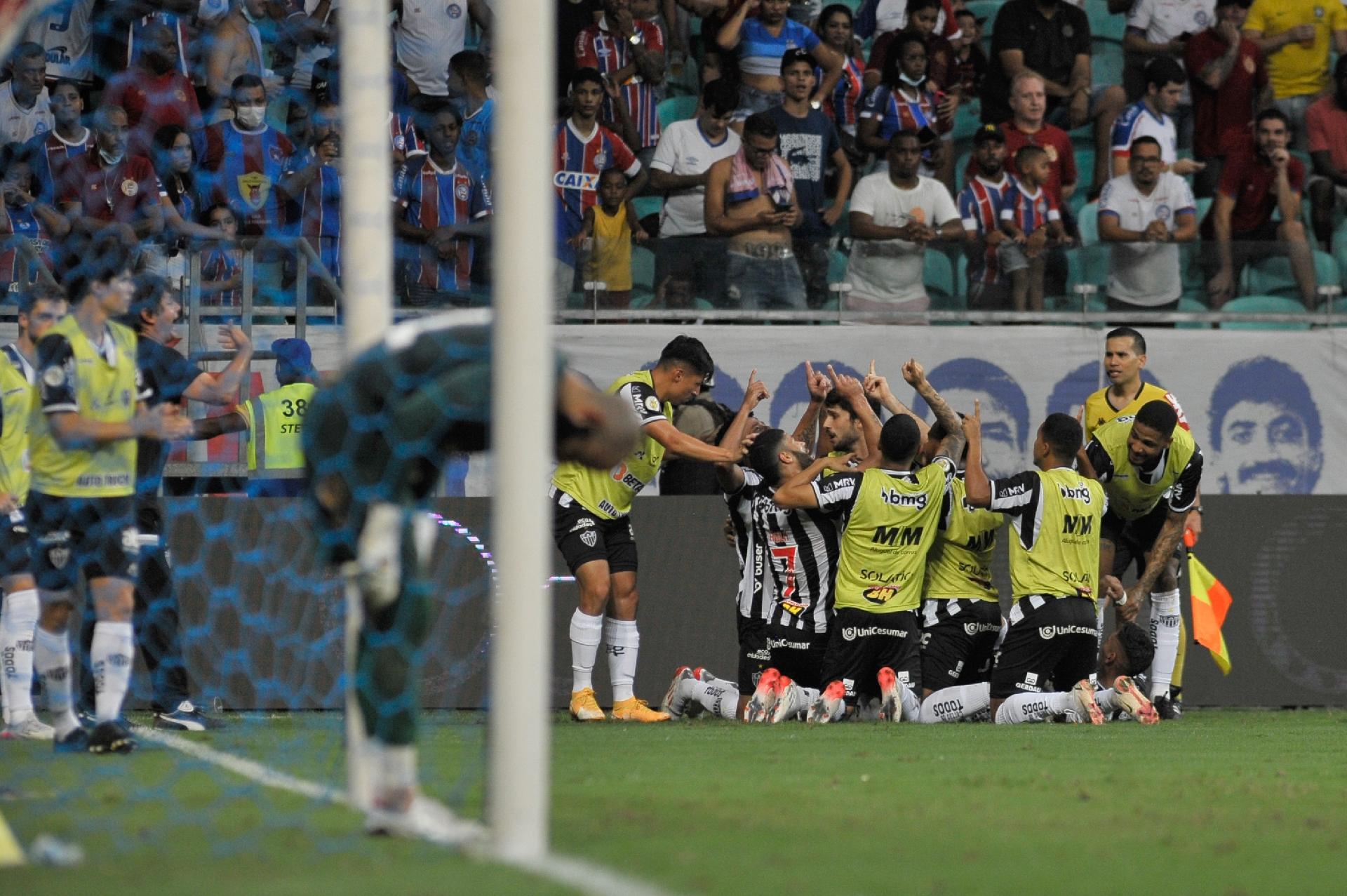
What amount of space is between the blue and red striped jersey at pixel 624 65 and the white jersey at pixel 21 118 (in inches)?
182

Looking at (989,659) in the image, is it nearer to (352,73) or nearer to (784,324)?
(784,324)

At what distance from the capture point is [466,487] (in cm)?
Answer: 1139

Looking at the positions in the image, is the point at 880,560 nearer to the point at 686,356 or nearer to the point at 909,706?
the point at 909,706

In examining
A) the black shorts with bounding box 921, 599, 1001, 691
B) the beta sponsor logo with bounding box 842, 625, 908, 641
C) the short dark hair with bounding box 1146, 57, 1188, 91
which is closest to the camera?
the beta sponsor logo with bounding box 842, 625, 908, 641

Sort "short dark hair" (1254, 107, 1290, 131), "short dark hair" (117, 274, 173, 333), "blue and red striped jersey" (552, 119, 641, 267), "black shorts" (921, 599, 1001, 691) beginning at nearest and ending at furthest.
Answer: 1. "short dark hair" (117, 274, 173, 333)
2. "black shorts" (921, 599, 1001, 691)
3. "blue and red striped jersey" (552, 119, 641, 267)
4. "short dark hair" (1254, 107, 1290, 131)

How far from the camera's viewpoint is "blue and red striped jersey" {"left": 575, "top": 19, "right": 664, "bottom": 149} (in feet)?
48.2

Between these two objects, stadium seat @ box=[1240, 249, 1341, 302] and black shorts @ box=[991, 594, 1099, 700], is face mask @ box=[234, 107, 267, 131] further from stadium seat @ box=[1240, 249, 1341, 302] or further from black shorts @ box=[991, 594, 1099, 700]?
stadium seat @ box=[1240, 249, 1341, 302]

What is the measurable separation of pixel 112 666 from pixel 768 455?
13.2ft

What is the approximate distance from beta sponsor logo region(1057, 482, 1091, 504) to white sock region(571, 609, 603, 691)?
2702 mm

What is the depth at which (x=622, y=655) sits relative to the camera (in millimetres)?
10203

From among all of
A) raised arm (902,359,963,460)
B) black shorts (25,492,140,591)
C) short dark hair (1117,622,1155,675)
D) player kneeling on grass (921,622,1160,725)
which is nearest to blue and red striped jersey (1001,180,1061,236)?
raised arm (902,359,963,460)

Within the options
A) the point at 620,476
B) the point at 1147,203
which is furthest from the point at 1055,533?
the point at 1147,203

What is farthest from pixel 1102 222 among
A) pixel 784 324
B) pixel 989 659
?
pixel 989 659

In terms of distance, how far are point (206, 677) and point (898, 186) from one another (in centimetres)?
666
